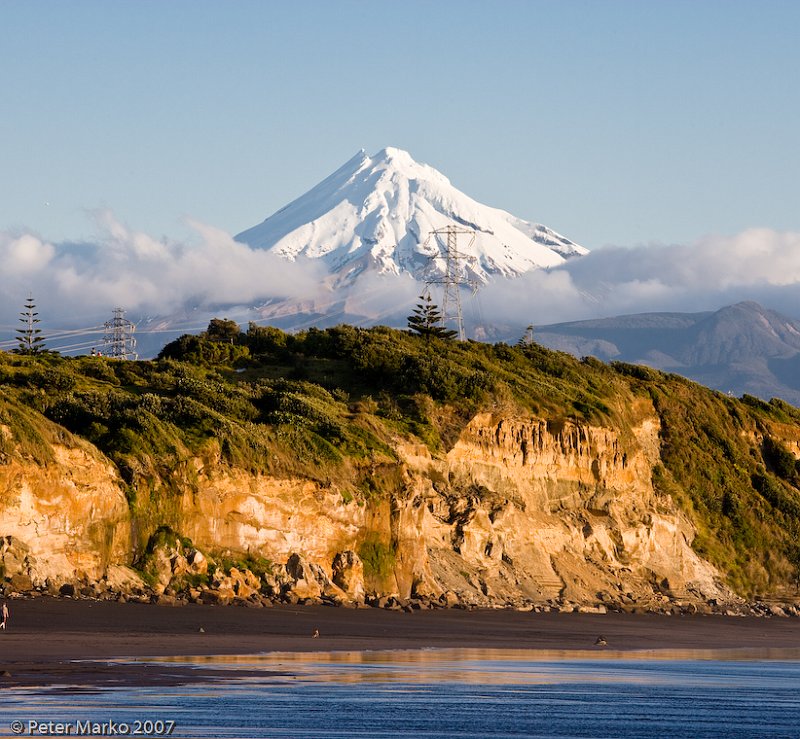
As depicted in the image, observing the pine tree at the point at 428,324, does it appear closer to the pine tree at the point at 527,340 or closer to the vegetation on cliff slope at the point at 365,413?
the pine tree at the point at 527,340

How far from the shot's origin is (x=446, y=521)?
54.6 meters

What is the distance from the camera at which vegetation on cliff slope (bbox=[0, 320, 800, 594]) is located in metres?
47.1

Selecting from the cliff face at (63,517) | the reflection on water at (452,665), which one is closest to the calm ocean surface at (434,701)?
the reflection on water at (452,665)

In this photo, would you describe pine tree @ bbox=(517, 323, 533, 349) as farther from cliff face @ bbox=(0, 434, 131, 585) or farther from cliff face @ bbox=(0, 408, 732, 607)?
cliff face @ bbox=(0, 434, 131, 585)

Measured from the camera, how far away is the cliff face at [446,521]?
4191cm

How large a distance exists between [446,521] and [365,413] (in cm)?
643

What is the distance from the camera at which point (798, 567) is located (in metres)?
73.4

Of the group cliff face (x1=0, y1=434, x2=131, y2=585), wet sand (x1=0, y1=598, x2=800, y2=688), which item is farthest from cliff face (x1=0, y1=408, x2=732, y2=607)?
wet sand (x1=0, y1=598, x2=800, y2=688)

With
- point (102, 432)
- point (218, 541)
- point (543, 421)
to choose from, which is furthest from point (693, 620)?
point (102, 432)

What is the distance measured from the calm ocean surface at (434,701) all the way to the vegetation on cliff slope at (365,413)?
14.2 metres

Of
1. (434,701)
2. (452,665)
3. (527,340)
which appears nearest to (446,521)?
(452,665)

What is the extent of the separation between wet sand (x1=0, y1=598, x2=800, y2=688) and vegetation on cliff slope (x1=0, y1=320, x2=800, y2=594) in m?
5.69

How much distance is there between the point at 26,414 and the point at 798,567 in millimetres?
45788

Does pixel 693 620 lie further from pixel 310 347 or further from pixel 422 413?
pixel 310 347
